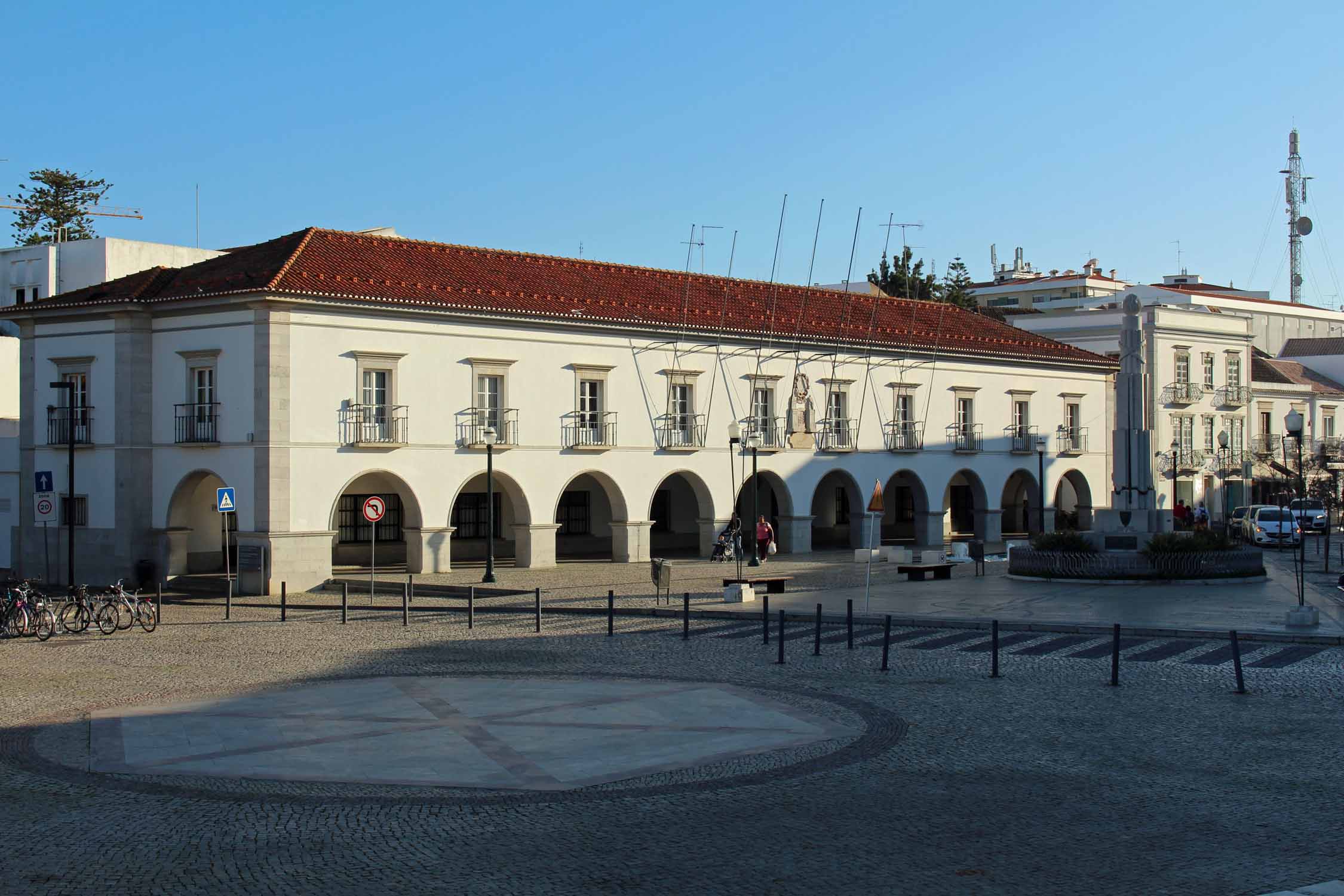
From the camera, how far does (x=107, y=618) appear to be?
2511 cm

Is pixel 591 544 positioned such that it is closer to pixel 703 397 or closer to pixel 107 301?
pixel 703 397

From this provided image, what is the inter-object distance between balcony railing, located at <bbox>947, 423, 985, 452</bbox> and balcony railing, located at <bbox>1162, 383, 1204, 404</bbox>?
1576 cm

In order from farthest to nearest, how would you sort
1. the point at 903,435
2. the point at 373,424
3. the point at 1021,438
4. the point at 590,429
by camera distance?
the point at 1021,438, the point at 903,435, the point at 590,429, the point at 373,424

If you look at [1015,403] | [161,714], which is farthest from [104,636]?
[1015,403]

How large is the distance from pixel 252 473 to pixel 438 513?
518 centimetres

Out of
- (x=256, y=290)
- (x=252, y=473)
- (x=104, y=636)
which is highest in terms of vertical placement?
(x=256, y=290)

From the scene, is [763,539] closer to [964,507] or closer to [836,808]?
[964,507]

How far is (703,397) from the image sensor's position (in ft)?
145

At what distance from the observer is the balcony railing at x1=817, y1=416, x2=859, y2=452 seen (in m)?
47.5

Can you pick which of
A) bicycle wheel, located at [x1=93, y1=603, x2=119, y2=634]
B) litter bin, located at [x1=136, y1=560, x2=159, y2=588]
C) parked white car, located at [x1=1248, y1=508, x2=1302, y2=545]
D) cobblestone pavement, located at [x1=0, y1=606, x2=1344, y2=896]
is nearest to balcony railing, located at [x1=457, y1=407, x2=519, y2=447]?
litter bin, located at [x1=136, y1=560, x2=159, y2=588]

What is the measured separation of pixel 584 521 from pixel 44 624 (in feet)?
80.1

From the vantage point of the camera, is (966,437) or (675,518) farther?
(966,437)

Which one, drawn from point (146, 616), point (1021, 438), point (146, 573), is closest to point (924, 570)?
point (146, 616)

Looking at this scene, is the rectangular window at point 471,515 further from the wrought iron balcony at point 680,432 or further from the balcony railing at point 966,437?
the balcony railing at point 966,437
